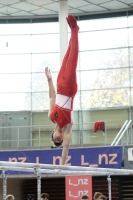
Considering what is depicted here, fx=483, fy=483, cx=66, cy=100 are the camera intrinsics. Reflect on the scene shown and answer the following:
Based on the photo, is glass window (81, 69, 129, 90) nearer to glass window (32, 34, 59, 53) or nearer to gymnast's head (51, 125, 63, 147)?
glass window (32, 34, 59, 53)

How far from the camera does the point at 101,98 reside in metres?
23.8

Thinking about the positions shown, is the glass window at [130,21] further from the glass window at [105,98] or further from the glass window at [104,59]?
the glass window at [105,98]

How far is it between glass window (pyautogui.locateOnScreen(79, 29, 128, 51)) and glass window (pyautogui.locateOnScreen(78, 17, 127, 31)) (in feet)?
0.96

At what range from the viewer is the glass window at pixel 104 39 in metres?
23.7

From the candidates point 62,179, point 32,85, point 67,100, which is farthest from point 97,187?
point 67,100

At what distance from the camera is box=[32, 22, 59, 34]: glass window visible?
81.6ft

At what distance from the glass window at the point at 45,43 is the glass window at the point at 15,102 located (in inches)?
94.8

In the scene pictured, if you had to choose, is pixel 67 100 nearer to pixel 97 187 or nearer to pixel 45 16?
pixel 97 187

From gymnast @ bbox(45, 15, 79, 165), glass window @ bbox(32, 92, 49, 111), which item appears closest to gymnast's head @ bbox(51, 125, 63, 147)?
gymnast @ bbox(45, 15, 79, 165)

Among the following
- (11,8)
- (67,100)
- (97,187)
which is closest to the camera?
(67,100)

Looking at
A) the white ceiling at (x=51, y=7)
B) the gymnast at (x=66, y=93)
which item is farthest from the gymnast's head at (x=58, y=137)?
the white ceiling at (x=51, y=7)

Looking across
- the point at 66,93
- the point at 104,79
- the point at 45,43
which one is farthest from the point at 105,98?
the point at 66,93

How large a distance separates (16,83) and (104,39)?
4963mm

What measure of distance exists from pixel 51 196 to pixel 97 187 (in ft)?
7.08
